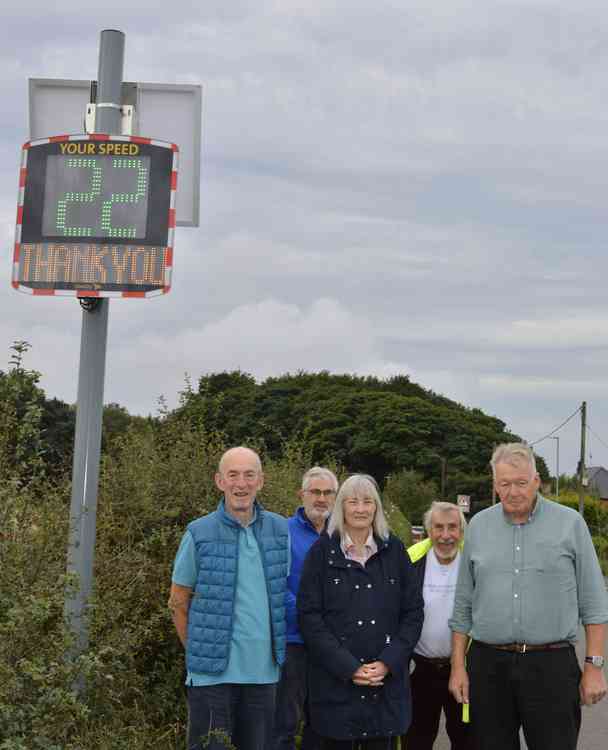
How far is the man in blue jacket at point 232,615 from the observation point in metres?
5.07

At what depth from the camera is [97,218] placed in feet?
19.8

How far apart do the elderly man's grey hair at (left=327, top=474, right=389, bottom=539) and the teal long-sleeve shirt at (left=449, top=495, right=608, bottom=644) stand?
1.57 feet

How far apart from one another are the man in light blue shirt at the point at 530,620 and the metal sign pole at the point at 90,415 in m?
1.99

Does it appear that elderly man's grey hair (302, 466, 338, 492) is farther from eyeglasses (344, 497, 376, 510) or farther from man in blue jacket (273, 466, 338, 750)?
eyeglasses (344, 497, 376, 510)

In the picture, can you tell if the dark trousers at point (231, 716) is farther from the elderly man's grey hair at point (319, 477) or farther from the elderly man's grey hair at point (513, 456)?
the elderly man's grey hair at point (513, 456)

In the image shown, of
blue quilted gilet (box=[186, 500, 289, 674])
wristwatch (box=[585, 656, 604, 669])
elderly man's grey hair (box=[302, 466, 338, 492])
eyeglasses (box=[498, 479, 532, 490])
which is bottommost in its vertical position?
wristwatch (box=[585, 656, 604, 669])

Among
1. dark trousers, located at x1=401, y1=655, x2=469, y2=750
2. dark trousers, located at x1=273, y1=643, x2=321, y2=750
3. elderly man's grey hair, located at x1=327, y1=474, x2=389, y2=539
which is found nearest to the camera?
elderly man's grey hair, located at x1=327, y1=474, x2=389, y2=539

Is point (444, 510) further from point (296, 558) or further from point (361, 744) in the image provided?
point (361, 744)

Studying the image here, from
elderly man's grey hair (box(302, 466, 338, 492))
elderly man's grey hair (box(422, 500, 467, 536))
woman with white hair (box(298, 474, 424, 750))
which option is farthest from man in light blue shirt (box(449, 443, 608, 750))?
elderly man's grey hair (box(302, 466, 338, 492))

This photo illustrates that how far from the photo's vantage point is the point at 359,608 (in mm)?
5129

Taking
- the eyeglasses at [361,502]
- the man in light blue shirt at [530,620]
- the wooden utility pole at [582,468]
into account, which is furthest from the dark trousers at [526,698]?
the wooden utility pole at [582,468]

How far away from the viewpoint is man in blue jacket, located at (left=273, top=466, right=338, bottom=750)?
580 cm

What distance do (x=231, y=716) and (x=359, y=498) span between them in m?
1.19

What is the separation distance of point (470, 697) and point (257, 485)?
139 centimetres
